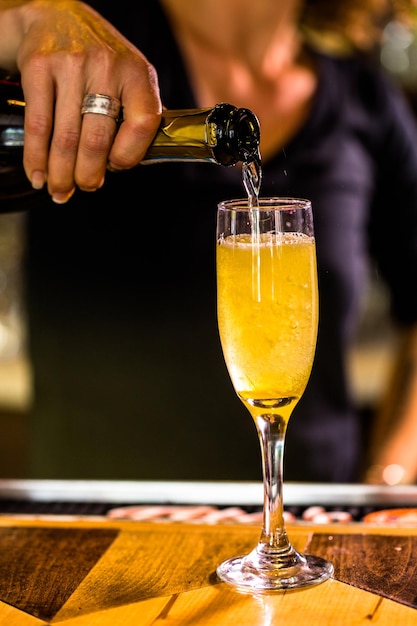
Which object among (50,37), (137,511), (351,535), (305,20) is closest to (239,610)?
(351,535)

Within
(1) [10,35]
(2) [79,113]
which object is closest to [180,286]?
(1) [10,35]

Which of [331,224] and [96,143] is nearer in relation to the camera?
[96,143]

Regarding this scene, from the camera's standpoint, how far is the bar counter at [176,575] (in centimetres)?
91

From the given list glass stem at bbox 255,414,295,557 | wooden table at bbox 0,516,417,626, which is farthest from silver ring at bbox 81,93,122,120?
wooden table at bbox 0,516,417,626

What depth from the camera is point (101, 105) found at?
40.8 inches

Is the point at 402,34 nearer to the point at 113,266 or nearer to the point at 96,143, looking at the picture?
the point at 113,266

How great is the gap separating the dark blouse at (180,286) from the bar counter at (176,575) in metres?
0.75

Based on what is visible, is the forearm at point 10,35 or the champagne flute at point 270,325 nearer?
the champagne flute at point 270,325

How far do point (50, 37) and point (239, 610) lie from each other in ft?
2.21

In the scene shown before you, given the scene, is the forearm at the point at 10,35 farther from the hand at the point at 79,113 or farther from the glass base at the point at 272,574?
the glass base at the point at 272,574

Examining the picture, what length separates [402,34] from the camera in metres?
3.40

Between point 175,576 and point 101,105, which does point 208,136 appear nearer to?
point 101,105

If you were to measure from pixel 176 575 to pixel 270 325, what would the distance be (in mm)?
281

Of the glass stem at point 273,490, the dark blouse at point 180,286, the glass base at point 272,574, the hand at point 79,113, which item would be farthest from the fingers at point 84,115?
the dark blouse at point 180,286
